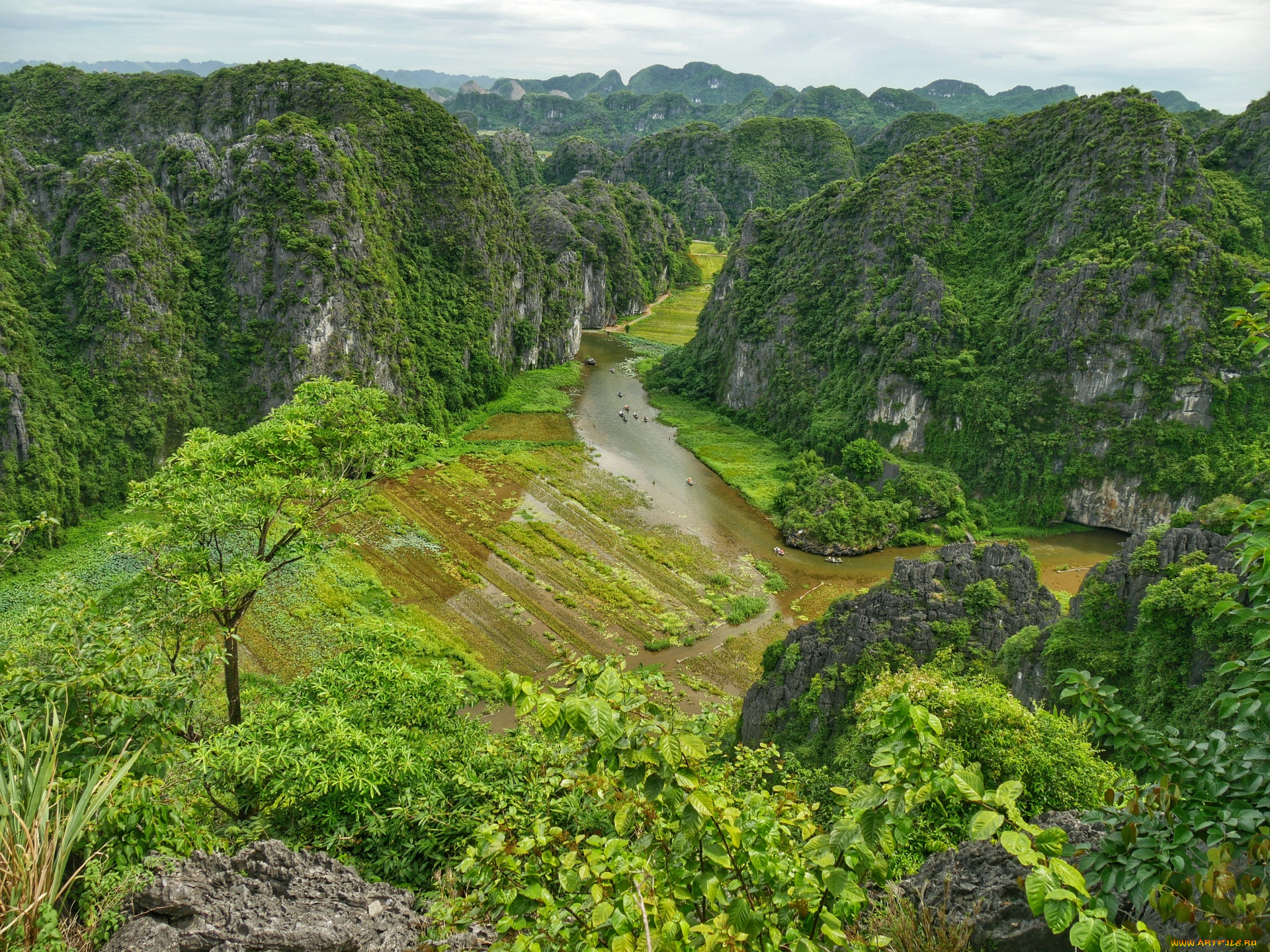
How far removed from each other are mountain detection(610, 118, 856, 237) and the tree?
5738 inches

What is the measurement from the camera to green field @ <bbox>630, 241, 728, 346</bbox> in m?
100

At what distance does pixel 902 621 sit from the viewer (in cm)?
2308

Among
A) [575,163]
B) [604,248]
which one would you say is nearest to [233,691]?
[604,248]

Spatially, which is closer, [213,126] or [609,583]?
[609,583]

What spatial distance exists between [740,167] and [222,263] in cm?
12541

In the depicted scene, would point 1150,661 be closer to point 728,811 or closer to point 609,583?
point 728,811

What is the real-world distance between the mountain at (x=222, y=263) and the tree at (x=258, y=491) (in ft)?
101

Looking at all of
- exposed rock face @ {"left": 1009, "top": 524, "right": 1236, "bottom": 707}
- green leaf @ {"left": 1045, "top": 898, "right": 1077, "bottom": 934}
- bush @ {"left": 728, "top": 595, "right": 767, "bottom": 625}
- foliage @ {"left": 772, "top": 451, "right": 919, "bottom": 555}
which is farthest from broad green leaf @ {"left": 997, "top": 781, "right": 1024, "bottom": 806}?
foliage @ {"left": 772, "top": 451, "right": 919, "bottom": 555}

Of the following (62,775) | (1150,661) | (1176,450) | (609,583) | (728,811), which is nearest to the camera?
(728,811)

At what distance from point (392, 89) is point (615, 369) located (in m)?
36.4

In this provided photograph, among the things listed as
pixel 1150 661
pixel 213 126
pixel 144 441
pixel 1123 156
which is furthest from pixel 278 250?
pixel 1123 156

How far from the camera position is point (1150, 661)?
19.8 meters

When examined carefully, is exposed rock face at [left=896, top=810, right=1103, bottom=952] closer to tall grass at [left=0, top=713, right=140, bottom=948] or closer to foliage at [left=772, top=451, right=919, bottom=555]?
tall grass at [left=0, top=713, right=140, bottom=948]

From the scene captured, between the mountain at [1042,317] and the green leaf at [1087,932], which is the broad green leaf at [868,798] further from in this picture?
the mountain at [1042,317]
